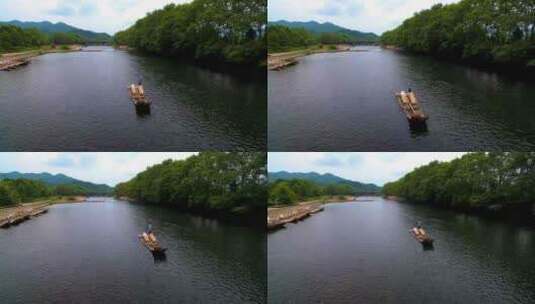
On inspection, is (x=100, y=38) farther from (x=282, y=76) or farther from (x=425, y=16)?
(x=425, y=16)

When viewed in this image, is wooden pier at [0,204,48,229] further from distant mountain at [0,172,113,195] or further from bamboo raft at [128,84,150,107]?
bamboo raft at [128,84,150,107]

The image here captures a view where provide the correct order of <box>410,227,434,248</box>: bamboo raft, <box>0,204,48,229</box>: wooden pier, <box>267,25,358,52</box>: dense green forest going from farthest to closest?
1. <box>0,204,48,229</box>: wooden pier
2. <box>410,227,434,248</box>: bamboo raft
3. <box>267,25,358,52</box>: dense green forest

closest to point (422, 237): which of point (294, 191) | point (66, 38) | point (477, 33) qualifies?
point (294, 191)

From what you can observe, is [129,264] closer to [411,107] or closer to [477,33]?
[411,107]

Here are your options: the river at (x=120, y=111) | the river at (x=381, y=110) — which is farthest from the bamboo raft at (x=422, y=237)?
the river at (x=120, y=111)

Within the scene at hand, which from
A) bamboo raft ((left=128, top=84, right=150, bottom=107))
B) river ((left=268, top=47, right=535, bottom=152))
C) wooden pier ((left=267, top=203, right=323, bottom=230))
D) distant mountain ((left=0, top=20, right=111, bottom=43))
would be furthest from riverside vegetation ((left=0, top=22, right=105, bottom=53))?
wooden pier ((left=267, top=203, right=323, bottom=230))

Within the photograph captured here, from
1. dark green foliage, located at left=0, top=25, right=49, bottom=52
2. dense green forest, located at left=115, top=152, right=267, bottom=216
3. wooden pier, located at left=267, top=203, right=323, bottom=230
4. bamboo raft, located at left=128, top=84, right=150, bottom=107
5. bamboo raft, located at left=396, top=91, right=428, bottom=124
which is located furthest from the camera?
dark green foliage, located at left=0, top=25, right=49, bottom=52

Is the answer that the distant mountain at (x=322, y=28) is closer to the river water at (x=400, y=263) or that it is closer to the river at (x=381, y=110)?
the river at (x=381, y=110)
